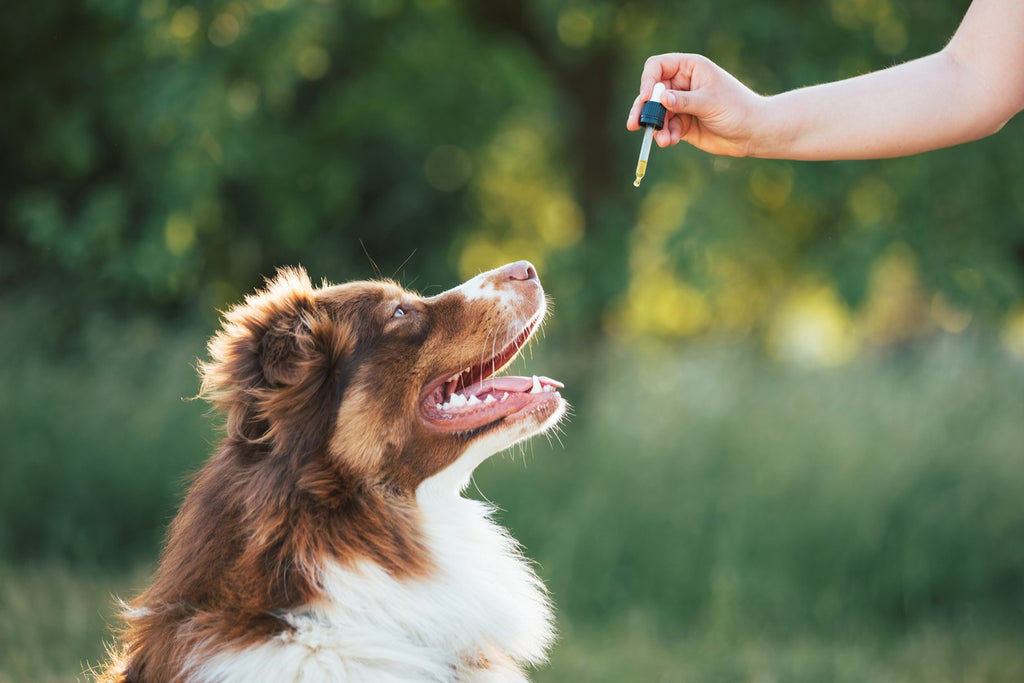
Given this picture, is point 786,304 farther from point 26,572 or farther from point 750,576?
point 26,572

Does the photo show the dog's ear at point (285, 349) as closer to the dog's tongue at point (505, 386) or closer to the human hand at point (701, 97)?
the dog's tongue at point (505, 386)

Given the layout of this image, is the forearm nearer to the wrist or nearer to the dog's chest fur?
the wrist

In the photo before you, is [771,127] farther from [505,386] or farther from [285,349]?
[285,349]

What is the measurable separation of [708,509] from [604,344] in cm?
202

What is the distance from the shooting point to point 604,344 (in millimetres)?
8812

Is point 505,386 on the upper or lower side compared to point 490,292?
lower

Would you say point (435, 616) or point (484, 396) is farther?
point (484, 396)

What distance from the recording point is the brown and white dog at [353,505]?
2984mm

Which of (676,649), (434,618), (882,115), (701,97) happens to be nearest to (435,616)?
(434,618)

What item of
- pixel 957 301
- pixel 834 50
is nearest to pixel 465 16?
pixel 834 50

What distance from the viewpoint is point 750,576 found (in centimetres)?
685

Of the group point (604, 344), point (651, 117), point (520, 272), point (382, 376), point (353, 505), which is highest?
point (604, 344)

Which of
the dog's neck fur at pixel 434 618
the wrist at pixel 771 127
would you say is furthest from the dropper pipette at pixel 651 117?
the dog's neck fur at pixel 434 618

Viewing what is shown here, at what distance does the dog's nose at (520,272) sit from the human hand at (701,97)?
702 millimetres
